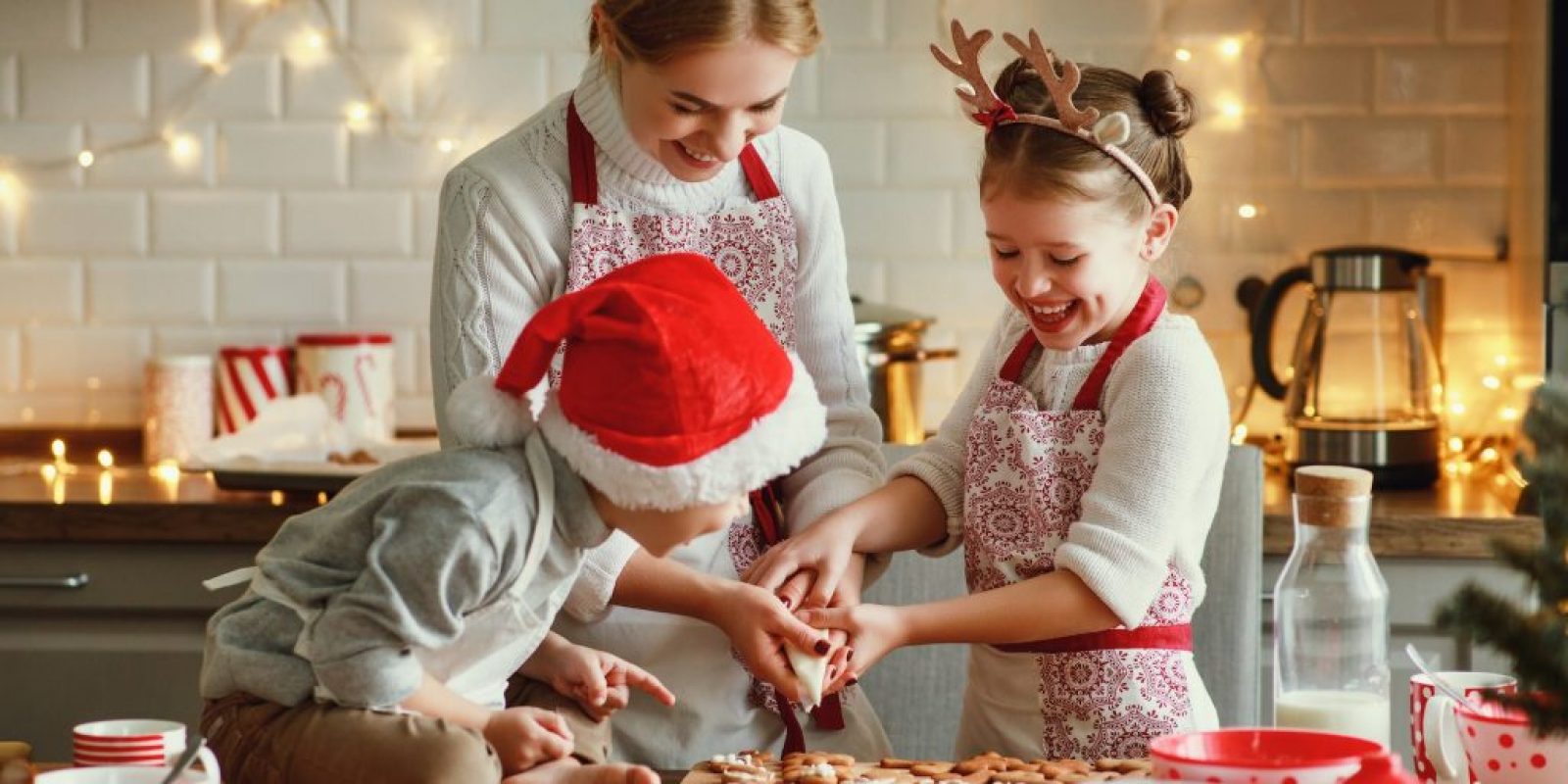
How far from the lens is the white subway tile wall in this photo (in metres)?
2.82

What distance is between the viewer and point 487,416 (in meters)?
1.21

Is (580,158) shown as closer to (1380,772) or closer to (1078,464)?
(1078,464)

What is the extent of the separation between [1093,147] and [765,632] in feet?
1.59

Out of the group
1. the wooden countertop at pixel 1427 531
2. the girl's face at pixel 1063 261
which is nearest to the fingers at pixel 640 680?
the girl's face at pixel 1063 261

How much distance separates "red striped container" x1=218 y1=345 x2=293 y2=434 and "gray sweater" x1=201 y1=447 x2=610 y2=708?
5.32 feet

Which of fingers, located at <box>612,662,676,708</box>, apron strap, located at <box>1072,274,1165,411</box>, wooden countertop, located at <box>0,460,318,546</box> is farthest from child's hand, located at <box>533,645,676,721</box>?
wooden countertop, located at <box>0,460,318,546</box>

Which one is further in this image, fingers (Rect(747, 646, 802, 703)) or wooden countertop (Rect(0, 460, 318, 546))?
wooden countertop (Rect(0, 460, 318, 546))

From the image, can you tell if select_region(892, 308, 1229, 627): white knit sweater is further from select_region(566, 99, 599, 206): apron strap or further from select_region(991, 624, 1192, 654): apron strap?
select_region(566, 99, 599, 206): apron strap

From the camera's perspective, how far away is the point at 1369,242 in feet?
9.32

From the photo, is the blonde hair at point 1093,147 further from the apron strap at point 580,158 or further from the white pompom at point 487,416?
the white pompom at point 487,416

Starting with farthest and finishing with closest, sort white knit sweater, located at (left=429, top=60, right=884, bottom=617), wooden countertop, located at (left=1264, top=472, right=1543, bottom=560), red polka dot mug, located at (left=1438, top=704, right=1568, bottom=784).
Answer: wooden countertop, located at (left=1264, top=472, right=1543, bottom=560) < white knit sweater, located at (left=429, top=60, right=884, bottom=617) < red polka dot mug, located at (left=1438, top=704, right=1568, bottom=784)

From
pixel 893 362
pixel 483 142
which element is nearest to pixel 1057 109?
pixel 893 362

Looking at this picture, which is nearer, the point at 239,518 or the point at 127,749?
the point at 127,749

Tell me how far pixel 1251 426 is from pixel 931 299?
0.53 metres
